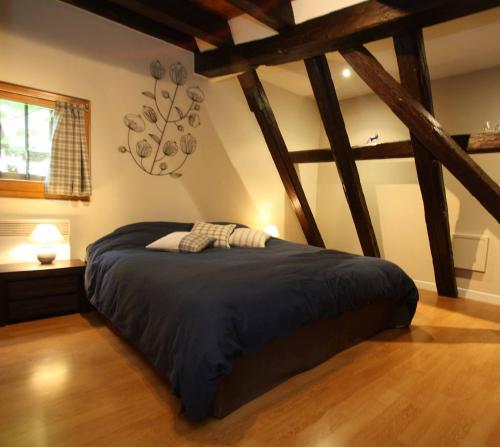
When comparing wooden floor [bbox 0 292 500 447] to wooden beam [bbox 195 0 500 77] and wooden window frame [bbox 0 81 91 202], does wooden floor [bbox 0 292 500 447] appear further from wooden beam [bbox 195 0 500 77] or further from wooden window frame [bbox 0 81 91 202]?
wooden beam [bbox 195 0 500 77]

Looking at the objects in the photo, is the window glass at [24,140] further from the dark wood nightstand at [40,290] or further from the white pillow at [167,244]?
the white pillow at [167,244]

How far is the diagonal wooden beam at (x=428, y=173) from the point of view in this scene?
252cm

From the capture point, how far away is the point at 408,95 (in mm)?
2588

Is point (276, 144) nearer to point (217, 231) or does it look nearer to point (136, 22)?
point (217, 231)

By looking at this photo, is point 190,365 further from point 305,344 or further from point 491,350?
point 491,350

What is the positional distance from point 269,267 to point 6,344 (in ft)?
6.21

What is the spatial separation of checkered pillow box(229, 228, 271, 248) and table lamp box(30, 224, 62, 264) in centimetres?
157

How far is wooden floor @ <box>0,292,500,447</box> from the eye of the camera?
1505mm

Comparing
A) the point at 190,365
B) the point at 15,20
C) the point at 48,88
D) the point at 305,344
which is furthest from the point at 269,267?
the point at 15,20

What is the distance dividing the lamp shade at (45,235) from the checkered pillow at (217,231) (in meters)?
1.22

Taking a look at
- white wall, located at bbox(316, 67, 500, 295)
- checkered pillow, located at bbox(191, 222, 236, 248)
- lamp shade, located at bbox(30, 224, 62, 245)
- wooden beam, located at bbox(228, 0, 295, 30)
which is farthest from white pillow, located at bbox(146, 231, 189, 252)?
white wall, located at bbox(316, 67, 500, 295)

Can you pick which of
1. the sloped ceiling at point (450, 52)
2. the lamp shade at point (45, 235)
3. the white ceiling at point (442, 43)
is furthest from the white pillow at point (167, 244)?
the sloped ceiling at point (450, 52)

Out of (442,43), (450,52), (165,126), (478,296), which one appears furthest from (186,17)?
(478,296)

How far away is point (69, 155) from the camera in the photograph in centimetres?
296
